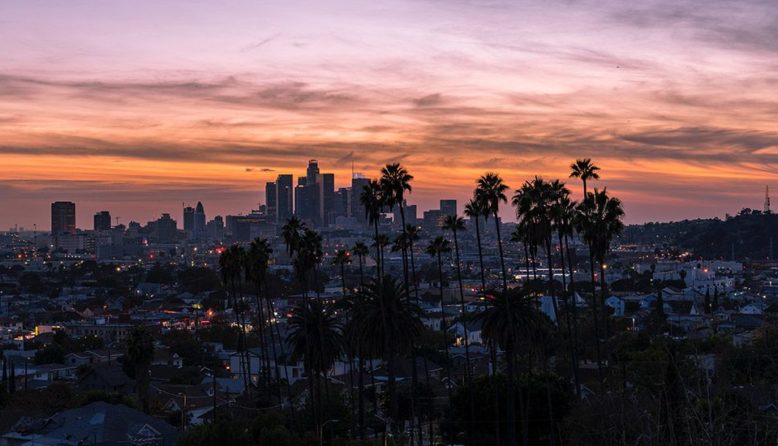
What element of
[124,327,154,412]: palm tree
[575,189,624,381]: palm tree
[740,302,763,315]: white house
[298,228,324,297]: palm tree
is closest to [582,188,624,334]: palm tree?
[575,189,624,381]: palm tree

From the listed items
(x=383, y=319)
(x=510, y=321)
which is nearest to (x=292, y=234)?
(x=383, y=319)

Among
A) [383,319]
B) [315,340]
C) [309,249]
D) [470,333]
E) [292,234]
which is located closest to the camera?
[383,319]

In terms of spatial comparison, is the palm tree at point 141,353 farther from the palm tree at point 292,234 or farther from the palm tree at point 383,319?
the palm tree at point 383,319

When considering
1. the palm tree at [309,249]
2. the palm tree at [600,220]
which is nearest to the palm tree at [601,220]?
the palm tree at [600,220]

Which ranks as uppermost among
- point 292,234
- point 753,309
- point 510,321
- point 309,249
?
point 292,234

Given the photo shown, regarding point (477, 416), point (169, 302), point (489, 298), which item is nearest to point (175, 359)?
point (477, 416)

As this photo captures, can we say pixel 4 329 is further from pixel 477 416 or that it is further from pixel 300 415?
pixel 477 416

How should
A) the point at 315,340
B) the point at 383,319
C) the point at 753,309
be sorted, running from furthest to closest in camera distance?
the point at 753,309 → the point at 315,340 → the point at 383,319

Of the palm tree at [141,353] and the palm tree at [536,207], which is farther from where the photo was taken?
the palm tree at [141,353]

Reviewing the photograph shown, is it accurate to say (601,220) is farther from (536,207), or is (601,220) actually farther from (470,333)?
(470,333)
